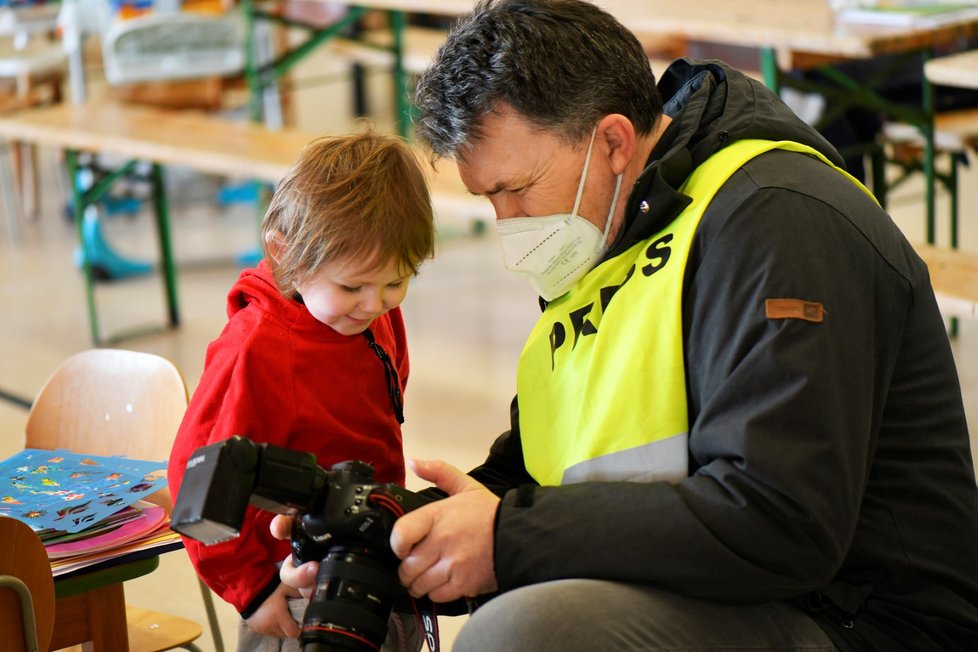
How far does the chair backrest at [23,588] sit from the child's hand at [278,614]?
0.25m

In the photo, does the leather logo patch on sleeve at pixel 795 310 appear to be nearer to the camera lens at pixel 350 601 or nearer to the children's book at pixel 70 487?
the camera lens at pixel 350 601

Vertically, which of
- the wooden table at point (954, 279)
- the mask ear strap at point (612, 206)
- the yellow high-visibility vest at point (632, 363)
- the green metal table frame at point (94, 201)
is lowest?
the green metal table frame at point (94, 201)

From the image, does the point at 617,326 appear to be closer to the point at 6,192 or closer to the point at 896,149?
the point at 896,149

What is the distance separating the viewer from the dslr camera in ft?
4.08

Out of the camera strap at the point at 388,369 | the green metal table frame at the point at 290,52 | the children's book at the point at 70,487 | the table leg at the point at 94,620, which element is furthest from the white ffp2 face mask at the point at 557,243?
the green metal table frame at the point at 290,52

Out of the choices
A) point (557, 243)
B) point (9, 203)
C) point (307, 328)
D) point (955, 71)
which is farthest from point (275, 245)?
point (9, 203)

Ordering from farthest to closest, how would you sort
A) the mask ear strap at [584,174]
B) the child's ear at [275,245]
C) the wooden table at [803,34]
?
the wooden table at [803,34], the child's ear at [275,245], the mask ear strap at [584,174]

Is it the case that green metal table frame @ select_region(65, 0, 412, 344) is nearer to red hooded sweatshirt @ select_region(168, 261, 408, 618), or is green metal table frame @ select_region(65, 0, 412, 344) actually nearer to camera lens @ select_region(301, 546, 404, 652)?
red hooded sweatshirt @ select_region(168, 261, 408, 618)

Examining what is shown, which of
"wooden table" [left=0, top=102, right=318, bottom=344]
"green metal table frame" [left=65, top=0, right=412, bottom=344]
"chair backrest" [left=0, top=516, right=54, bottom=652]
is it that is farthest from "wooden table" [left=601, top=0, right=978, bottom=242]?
"chair backrest" [left=0, top=516, right=54, bottom=652]

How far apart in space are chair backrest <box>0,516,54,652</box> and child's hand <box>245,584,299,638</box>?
0.82ft

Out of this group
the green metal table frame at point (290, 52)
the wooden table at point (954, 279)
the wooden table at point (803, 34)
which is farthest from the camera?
the green metal table frame at point (290, 52)

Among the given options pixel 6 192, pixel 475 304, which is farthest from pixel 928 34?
pixel 6 192

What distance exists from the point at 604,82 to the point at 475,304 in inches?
127

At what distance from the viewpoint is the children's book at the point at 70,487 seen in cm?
169
